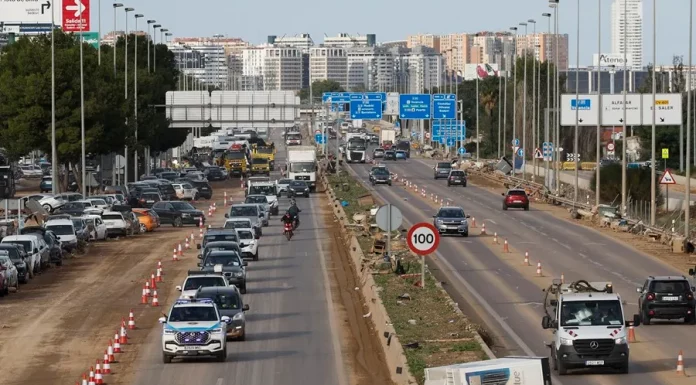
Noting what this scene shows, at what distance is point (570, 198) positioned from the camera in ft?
311

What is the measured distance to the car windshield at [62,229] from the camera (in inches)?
2349

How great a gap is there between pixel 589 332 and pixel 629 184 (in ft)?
209

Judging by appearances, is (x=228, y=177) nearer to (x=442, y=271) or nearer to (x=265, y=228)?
(x=265, y=228)

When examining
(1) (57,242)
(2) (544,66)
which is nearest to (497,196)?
(1) (57,242)

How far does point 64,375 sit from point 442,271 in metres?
22.8

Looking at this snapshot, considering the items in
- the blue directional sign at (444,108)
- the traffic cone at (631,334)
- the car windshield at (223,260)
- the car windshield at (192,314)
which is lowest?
the traffic cone at (631,334)

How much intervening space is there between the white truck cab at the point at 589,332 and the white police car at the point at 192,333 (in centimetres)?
626

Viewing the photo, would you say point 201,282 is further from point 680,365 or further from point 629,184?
point 629,184

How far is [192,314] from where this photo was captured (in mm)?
29797

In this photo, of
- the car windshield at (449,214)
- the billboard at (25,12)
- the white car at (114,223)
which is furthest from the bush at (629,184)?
the billboard at (25,12)

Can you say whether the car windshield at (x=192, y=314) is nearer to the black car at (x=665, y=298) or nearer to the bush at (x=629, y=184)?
the black car at (x=665, y=298)

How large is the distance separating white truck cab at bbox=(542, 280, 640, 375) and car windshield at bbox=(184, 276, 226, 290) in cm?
1083

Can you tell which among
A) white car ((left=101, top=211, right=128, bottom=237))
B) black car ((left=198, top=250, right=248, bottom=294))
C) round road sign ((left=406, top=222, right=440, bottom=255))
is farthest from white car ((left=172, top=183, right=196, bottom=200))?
round road sign ((left=406, top=222, right=440, bottom=255))

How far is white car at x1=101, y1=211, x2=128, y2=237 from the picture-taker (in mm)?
68938
